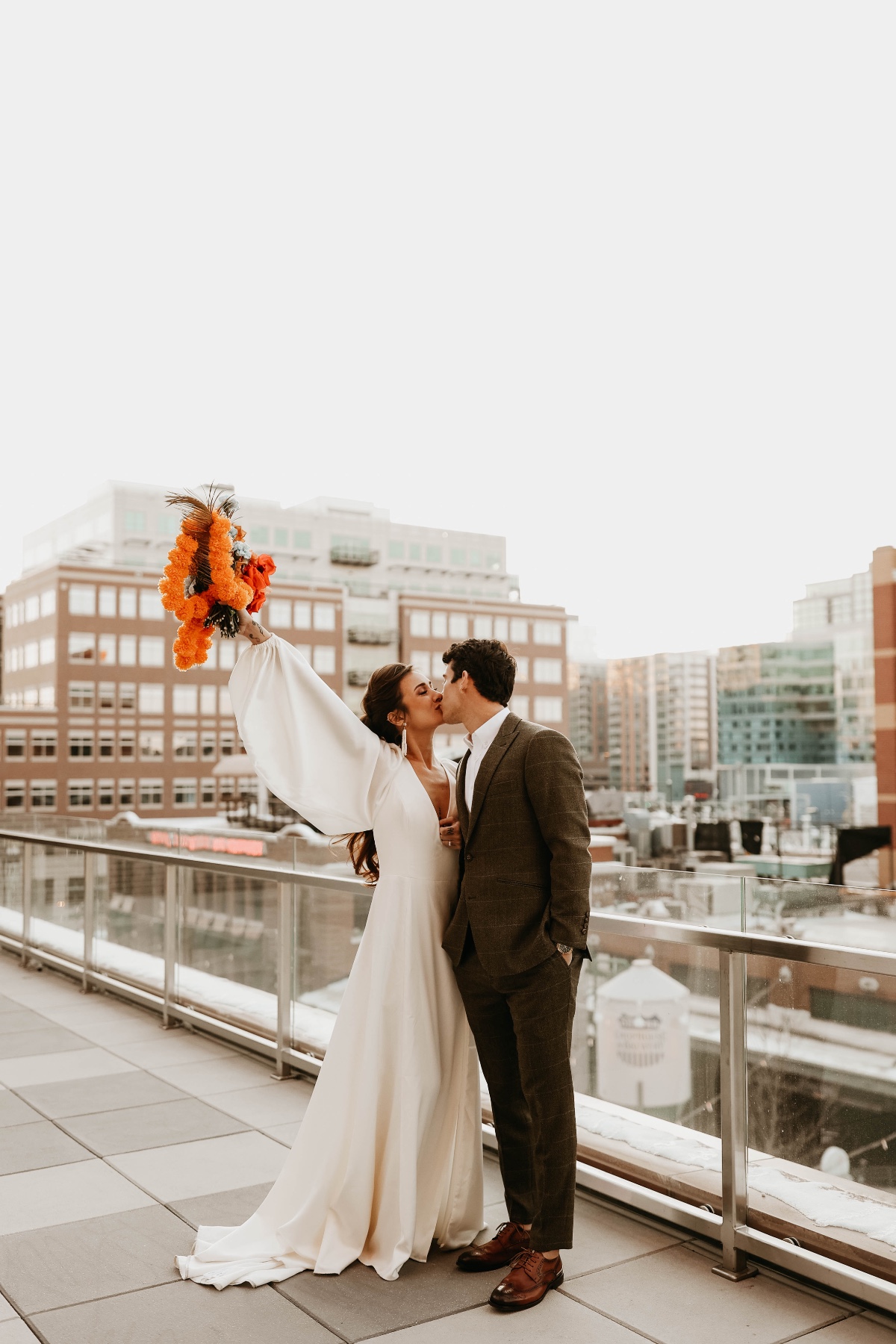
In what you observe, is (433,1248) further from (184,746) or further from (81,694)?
(184,746)

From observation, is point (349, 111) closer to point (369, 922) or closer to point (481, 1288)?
point (369, 922)

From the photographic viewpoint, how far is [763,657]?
8588 centimetres

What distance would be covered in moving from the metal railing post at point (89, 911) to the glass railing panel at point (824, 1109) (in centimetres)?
498

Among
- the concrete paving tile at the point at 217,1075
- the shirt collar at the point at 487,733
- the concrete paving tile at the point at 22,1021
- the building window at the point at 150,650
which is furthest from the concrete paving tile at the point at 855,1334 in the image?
the building window at the point at 150,650

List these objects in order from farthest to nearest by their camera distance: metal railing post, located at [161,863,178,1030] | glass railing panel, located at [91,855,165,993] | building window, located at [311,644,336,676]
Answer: building window, located at [311,644,336,676] < glass railing panel, located at [91,855,165,993] < metal railing post, located at [161,863,178,1030]

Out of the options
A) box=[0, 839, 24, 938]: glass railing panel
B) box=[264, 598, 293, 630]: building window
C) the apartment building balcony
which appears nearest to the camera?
the apartment building balcony

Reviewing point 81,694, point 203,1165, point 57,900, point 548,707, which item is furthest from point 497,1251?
point 548,707

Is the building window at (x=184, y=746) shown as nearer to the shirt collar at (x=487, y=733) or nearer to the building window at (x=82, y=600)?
the building window at (x=82, y=600)

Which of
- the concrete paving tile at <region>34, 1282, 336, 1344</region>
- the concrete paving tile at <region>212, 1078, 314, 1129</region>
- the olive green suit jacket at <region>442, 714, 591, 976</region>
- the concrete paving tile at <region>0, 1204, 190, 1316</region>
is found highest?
the olive green suit jacket at <region>442, 714, 591, 976</region>

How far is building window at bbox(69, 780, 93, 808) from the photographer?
69.1 m

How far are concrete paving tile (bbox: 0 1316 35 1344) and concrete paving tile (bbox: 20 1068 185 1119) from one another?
1.70 meters

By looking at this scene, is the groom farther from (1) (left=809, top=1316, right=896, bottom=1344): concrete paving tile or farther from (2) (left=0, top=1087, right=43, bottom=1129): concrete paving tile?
(2) (left=0, top=1087, right=43, bottom=1129): concrete paving tile

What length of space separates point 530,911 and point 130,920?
4.44 metres

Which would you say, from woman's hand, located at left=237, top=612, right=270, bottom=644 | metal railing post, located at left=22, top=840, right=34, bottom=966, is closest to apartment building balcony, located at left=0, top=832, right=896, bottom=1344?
woman's hand, located at left=237, top=612, right=270, bottom=644
